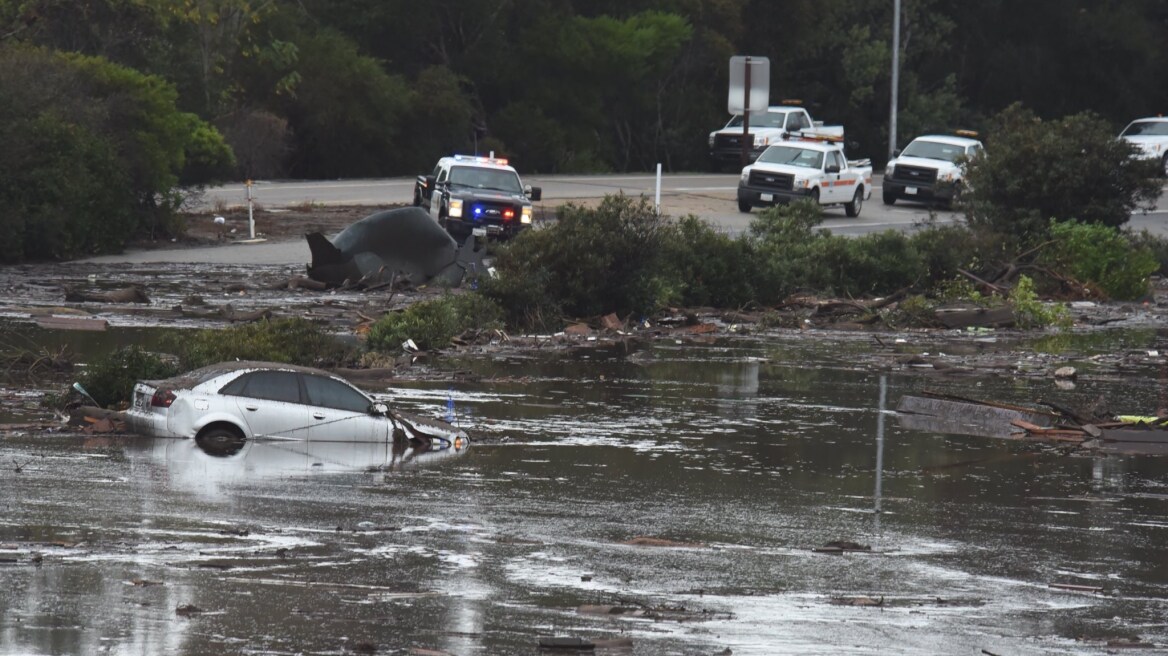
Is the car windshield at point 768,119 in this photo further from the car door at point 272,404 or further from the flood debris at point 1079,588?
the flood debris at point 1079,588

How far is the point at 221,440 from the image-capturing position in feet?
57.0

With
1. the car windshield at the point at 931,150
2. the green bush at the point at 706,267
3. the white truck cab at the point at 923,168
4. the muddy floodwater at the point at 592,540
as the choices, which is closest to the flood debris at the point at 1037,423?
the muddy floodwater at the point at 592,540

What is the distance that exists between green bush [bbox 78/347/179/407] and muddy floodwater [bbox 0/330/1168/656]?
56.8 inches

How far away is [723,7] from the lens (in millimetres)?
66750

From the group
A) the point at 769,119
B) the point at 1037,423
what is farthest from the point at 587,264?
the point at 769,119

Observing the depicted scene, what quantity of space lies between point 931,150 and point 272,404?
3818 cm

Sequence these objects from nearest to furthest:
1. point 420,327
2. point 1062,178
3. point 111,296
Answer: point 420,327 < point 111,296 < point 1062,178

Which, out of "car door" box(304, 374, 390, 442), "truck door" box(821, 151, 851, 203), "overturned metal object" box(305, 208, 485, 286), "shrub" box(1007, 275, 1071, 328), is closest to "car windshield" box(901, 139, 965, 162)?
"truck door" box(821, 151, 851, 203)

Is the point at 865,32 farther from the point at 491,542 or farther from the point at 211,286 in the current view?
the point at 491,542

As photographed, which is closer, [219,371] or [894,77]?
[219,371]

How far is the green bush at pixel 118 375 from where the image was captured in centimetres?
1919

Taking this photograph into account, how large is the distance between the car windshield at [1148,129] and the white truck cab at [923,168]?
1114 centimetres

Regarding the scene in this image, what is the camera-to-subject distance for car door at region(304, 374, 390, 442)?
698 inches

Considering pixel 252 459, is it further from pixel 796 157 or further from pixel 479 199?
pixel 796 157
